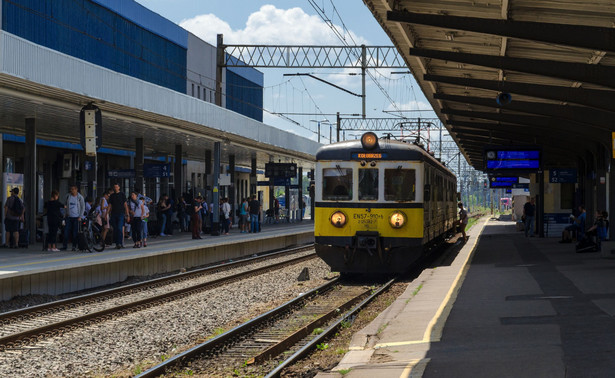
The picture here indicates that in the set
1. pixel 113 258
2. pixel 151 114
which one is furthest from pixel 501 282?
pixel 151 114

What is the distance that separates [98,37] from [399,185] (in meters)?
27.8

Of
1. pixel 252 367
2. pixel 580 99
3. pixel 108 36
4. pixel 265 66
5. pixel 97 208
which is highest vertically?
pixel 108 36

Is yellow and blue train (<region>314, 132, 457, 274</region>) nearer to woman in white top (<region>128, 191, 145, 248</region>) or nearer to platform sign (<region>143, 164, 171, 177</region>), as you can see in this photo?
woman in white top (<region>128, 191, 145, 248</region>)

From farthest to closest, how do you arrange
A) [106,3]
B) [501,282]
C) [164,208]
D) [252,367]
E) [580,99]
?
[106,3], [164,208], [580,99], [501,282], [252,367]

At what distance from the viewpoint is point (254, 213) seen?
34.9m

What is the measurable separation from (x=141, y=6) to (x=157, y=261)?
93.3ft

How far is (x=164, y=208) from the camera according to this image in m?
30.6

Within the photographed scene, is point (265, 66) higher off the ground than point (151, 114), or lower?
higher

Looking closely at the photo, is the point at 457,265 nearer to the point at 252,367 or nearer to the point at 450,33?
the point at 450,33

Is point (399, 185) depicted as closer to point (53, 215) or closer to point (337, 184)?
point (337, 184)

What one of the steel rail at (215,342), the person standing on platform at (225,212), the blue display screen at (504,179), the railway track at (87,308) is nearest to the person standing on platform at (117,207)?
the railway track at (87,308)

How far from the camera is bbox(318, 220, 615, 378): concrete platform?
7.33m

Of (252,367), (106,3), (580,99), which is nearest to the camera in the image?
(252,367)

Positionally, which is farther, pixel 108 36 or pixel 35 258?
pixel 108 36
